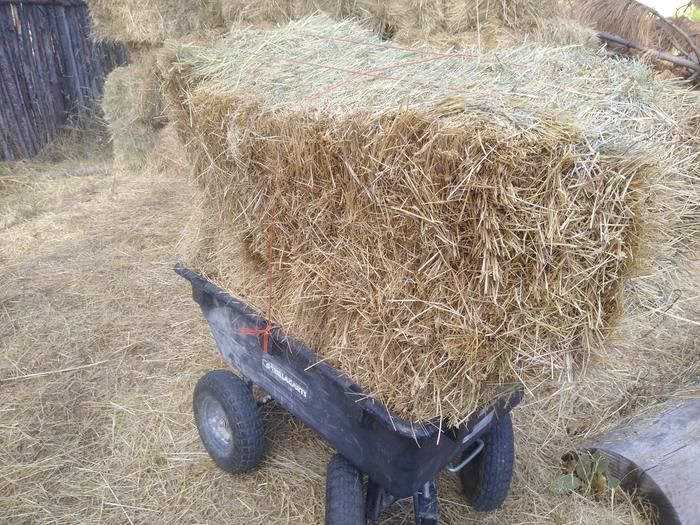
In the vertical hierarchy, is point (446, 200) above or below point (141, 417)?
above

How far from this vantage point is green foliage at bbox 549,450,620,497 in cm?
259

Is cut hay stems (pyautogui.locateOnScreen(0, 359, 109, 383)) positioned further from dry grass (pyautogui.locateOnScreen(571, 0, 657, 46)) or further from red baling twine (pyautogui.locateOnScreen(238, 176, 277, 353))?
dry grass (pyautogui.locateOnScreen(571, 0, 657, 46))

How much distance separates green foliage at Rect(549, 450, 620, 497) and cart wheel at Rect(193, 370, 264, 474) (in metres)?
1.58

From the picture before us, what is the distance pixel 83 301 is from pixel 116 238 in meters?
1.14

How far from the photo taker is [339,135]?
1.76 metres

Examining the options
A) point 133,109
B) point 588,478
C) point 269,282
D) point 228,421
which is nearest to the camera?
point 269,282

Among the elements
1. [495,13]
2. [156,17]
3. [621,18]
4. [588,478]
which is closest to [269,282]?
[588,478]

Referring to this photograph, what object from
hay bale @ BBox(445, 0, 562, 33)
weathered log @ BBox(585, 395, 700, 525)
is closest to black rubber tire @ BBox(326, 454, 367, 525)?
weathered log @ BBox(585, 395, 700, 525)

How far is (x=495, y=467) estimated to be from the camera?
94.4 inches

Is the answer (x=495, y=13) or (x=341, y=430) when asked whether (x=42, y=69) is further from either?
(x=341, y=430)

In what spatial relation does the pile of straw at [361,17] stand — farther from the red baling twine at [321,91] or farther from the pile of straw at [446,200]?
the pile of straw at [446,200]

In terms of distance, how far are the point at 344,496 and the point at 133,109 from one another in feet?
19.9

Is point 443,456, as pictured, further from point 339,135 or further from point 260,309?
point 339,135

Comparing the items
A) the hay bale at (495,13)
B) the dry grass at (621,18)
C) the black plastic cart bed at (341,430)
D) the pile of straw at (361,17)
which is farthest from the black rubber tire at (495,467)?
the dry grass at (621,18)
